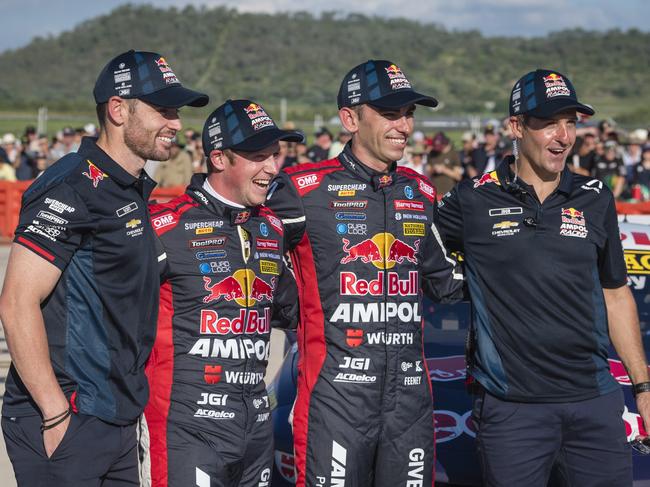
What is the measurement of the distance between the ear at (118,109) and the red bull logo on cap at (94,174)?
210 millimetres

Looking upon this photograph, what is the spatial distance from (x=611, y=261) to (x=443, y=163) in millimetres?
11845

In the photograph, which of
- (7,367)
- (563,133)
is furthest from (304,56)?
(563,133)

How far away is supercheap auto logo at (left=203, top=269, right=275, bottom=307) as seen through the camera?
4254 mm

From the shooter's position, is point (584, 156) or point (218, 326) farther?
point (584, 156)

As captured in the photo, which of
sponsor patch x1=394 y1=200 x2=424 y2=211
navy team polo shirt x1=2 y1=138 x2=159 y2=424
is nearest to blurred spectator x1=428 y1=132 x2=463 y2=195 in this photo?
sponsor patch x1=394 y1=200 x2=424 y2=211

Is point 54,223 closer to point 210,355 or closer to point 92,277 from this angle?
point 92,277

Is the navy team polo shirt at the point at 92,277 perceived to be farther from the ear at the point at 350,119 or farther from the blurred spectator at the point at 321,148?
the blurred spectator at the point at 321,148

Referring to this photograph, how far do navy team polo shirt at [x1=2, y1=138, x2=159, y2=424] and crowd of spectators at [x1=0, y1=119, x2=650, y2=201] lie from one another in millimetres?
10651

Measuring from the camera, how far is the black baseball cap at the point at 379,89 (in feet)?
15.2

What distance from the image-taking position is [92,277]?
142 inches

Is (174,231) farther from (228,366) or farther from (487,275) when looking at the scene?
(487,275)

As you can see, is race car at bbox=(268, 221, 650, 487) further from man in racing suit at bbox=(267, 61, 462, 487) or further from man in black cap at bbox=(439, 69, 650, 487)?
man in racing suit at bbox=(267, 61, 462, 487)

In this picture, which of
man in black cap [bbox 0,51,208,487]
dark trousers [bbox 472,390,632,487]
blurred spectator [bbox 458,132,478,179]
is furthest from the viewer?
blurred spectator [bbox 458,132,478,179]

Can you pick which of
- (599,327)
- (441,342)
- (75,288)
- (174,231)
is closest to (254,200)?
(174,231)
